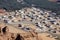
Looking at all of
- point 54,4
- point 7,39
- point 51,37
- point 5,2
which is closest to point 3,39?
point 7,39

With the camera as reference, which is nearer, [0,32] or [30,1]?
[0,32]

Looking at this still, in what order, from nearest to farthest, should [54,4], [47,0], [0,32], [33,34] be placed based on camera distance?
[0,32], [33,34], [54,4], [47,0]

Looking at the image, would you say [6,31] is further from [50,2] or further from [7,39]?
[50,2]

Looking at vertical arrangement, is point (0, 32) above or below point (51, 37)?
above

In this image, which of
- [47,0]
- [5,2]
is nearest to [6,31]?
[5,2]

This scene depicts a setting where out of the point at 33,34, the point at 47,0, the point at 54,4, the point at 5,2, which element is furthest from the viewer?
the point at 47,0

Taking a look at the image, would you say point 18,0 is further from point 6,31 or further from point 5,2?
point 6,31

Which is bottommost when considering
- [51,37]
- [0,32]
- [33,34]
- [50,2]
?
[50,2]

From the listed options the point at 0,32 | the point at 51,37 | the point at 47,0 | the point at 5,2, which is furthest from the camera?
the point at 47,0

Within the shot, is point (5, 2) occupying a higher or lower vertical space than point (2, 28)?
lower
